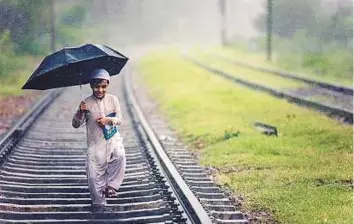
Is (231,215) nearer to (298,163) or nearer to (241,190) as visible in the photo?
(241,190)

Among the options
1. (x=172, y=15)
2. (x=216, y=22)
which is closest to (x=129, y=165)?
(x=172, y=15)

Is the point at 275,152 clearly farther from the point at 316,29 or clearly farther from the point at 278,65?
the point at 316,29

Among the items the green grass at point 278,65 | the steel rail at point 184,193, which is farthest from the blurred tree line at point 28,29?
the steel rail at point 184,193

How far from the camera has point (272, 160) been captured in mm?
8258

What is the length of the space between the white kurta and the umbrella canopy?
0.93ft

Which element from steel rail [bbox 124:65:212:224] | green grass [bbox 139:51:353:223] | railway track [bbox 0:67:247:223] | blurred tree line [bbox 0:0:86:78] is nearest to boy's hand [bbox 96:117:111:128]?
railway track [bbox 0:67:247:223]

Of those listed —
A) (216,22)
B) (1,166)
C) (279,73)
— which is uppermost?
(1,166)

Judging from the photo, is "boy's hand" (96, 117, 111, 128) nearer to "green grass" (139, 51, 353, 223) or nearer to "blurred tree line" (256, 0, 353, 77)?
"green grass" (139, 51, 353, 223)

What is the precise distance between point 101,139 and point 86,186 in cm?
109

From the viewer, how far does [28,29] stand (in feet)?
74.4

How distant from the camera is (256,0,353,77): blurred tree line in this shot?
27406mm

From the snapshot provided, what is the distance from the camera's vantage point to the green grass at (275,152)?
629 cm

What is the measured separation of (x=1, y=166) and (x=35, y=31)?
58.4ft

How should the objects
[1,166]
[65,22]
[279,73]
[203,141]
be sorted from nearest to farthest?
1. [1,166]
2. [203,141]
3. [279,73]
4. [65,22]
